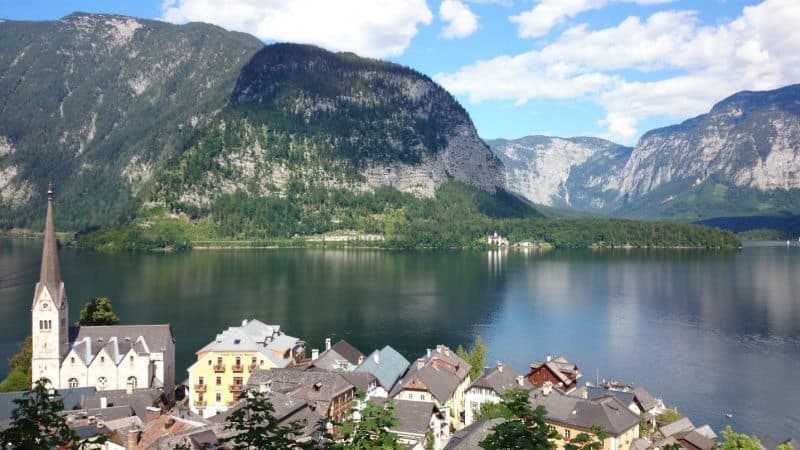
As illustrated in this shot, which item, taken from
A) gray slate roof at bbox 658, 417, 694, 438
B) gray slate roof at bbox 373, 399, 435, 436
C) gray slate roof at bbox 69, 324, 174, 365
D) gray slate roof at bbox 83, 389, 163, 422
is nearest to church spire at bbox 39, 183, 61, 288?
gray slate roof at bbox 69, 324, 174, 365

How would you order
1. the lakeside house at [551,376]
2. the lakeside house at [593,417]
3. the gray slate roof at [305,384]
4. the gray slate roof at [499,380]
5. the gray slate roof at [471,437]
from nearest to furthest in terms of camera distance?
the gray slate roof at [471,437] → the lakeside house at [593,417] → the gray slate roof at [305,384] → the gray slate roof at [499,380] → the lakeside house at [551,376]

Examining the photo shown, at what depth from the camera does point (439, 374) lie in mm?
54594

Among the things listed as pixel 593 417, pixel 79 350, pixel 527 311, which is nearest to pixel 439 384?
pixel 593 417

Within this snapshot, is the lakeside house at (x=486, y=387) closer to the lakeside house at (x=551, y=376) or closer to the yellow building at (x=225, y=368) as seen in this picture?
the lakeside house at (x=551, y=376)

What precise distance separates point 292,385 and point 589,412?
65.2 ft

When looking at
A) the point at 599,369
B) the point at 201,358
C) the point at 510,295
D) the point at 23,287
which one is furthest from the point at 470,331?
the point at 23,287

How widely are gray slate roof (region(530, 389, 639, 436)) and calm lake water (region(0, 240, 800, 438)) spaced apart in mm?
12724

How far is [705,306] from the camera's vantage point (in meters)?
113

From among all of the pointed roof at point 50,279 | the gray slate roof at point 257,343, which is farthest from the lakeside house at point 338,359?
the pointed roof at point 50,279

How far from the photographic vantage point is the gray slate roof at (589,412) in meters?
43.4

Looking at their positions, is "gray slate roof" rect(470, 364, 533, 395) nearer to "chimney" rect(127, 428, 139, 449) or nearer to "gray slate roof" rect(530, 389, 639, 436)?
"gray slate roof" rect(530, 389, 639, 436)

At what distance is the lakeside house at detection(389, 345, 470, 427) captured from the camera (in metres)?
51.3

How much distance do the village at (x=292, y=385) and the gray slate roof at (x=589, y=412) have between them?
0.08 m

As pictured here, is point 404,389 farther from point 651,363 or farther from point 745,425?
point 651,363
